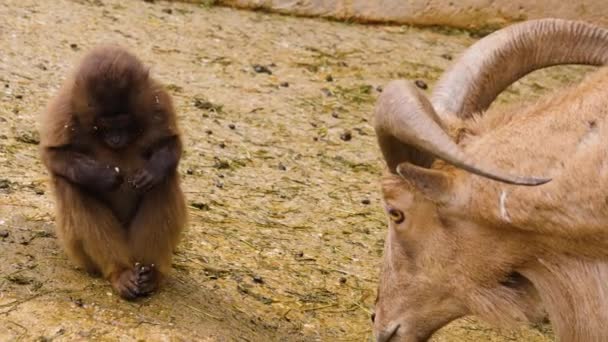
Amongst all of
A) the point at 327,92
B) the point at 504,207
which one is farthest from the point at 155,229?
the point at 327,92

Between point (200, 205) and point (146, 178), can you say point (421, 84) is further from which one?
point (146, 178)

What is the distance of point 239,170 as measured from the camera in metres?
7.43

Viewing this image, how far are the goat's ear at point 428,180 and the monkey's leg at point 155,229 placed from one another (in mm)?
1331

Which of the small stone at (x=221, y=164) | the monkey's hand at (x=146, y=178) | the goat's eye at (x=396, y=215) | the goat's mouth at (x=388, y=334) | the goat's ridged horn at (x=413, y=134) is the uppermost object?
the goat's ridged horn at (x=413, y=134)

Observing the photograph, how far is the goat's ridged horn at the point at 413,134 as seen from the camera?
3932 mm

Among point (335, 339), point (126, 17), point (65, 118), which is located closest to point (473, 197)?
point (335, 339)

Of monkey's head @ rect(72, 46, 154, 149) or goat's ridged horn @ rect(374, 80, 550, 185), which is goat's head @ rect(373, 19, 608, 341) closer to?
goat's ridged horn @ rect(374, 80, 550, 185)

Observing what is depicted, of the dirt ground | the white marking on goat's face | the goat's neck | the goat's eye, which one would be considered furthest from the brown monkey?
the goat's neck

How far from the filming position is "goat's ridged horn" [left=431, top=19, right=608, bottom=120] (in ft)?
16.8

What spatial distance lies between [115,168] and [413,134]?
1.58 meters

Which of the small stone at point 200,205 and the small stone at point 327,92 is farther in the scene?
the small stone at point 327,92

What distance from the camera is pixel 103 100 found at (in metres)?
5.04

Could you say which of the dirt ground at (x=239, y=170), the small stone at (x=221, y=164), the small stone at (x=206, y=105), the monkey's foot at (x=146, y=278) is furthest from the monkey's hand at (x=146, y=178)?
the small stone at (x=206, y=105)

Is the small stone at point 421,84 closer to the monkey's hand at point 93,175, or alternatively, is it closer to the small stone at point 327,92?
the small stone at point 327,92
